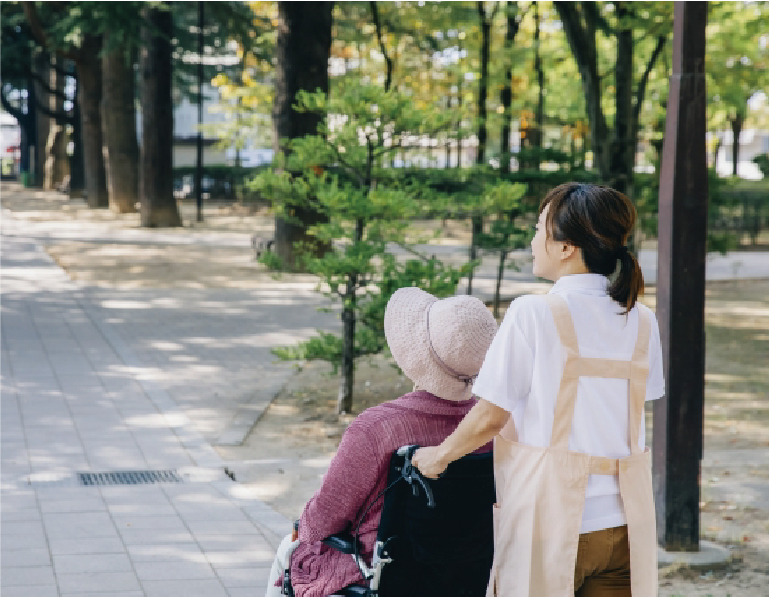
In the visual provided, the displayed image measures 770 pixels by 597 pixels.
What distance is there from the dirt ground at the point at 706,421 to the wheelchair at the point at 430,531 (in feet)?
9.15

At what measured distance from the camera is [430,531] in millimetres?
2598

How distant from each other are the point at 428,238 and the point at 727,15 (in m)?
9.21

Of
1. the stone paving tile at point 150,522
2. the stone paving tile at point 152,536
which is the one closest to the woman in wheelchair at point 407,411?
the stone paving tile at point 152,536

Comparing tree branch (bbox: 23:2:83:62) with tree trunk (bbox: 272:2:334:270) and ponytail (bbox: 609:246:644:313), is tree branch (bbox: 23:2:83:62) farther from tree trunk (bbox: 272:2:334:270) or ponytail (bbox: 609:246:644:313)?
ponytail (bbox: 609:246:644:313)

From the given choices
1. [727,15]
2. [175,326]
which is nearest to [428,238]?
[175,326]

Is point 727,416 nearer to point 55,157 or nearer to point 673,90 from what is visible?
point 673,90

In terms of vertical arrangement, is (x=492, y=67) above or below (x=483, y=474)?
above

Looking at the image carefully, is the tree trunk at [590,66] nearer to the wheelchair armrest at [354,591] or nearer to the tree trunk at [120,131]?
the wheelchair armrest at [354,591]

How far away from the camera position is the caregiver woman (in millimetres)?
2426

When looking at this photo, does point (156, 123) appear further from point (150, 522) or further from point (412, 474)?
point (412, 474)

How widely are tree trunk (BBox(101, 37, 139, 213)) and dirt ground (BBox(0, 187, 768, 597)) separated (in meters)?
11.6

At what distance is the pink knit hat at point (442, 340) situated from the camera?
2.58m

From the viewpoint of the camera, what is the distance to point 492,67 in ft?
78.9

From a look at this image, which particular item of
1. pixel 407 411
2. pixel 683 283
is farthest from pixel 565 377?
pixel 683 283
